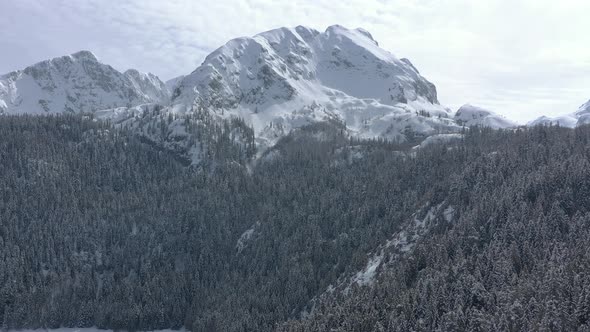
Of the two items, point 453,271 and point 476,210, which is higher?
point 476,210

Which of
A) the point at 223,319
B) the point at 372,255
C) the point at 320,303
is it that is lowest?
the point at 223,319

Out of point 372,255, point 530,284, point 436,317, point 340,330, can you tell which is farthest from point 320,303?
point 530,284

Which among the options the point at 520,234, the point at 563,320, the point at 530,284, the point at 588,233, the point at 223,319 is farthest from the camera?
the point at 223,319

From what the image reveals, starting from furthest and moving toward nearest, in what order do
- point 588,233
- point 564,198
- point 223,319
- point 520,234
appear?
point 223,319, point 564,198, point 520,234, point 588,233

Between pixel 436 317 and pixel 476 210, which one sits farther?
pixel 476 210

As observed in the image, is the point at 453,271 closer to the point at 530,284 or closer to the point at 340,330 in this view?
the point at 530,284

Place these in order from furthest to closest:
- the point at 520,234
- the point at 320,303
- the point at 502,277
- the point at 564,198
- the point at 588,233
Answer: the point at 320,303, the point at 564,198, the point at 520,234, the point at 588,233, the point at 502,277

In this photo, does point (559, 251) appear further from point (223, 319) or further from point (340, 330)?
point (223, 319)

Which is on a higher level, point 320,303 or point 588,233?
point 588,233

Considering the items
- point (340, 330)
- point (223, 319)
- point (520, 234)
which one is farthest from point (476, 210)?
point (223, 319)
